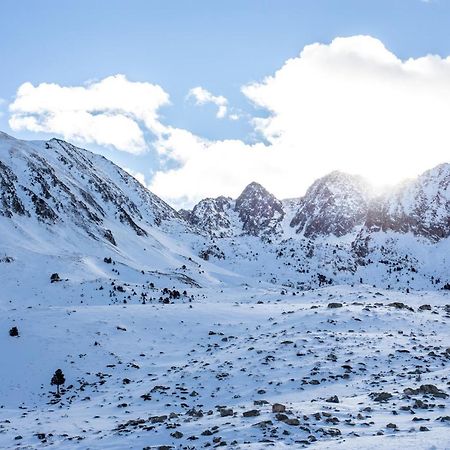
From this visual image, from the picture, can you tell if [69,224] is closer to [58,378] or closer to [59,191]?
[59,191]

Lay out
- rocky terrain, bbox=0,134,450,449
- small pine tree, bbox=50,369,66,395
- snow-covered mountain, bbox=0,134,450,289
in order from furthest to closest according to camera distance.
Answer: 1. snow-covered mountain, bbox=0,134,450,289
2. small pine tree, bbox=50,369,66,395
3. rocky terrain, bbox=0,134,450,449

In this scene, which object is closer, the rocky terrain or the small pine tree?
the rocky terrain

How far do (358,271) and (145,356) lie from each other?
15232cm

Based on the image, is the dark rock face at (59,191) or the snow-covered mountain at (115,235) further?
the dark rock face at (59,191)

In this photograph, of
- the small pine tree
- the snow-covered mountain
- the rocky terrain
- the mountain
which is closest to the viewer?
the rocky terrain

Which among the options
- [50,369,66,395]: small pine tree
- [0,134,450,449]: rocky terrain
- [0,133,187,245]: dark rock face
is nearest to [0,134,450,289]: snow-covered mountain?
[0,133,187,245]: dark rock face

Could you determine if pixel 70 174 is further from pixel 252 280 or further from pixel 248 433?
pixel 248 433

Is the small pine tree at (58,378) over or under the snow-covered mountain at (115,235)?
under

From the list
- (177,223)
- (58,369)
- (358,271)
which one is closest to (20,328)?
(58,369)

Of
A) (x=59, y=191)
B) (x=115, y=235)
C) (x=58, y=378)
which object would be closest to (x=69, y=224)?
(x=59, y=191)

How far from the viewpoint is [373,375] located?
30.1 m

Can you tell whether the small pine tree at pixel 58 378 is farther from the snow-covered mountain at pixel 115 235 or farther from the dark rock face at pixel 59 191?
the dark rock face at pixel 59 191

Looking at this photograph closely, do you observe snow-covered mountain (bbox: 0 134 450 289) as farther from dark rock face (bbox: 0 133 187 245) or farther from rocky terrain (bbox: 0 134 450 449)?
rocky terrain (bbox: 0 134 450 449)

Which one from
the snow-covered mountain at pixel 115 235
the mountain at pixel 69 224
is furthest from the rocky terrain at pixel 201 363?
the snow-covered mountain at pixel 115 235
